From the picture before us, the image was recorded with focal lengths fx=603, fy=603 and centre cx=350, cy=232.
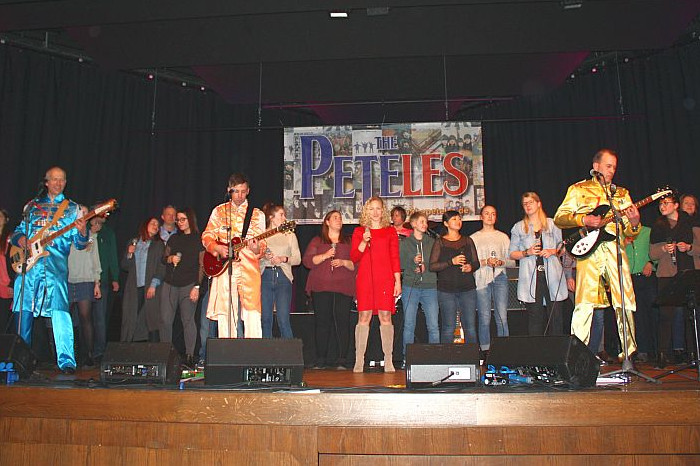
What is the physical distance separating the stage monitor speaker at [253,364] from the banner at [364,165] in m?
5.86

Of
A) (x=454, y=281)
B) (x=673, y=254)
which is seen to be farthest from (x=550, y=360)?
(x=673, y=254)

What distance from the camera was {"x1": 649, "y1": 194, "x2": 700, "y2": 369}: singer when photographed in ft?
21.9

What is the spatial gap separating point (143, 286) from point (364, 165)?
3.80 metres

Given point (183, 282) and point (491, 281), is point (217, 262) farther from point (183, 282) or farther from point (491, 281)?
point (491, 281)

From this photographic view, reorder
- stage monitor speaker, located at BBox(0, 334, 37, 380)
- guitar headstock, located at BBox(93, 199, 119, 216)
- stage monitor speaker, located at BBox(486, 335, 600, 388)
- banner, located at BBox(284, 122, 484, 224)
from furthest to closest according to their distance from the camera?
banner, located at BBox(284, 122, 484, 224) < guitar headstock, located at BBox(93, 199, 119, 216) < stage monitor speaker, located at BBox(0, 334, 37, 380) < stage monitor speaker, located at BBox(486, 335, 600, 388)

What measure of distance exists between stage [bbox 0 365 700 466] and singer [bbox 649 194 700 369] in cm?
396

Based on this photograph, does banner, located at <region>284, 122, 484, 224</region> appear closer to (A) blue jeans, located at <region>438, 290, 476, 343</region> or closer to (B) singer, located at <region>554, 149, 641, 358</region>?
(A) blue jeans, located at <region>438, 290, 476, 343</region>

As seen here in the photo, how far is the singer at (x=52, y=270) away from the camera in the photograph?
5.48 metres

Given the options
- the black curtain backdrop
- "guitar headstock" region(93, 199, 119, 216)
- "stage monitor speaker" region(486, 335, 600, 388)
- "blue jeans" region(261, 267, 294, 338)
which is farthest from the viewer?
the black curtain backdrop

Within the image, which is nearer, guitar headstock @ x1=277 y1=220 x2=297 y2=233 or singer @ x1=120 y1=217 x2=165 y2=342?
guitar headstock @ x1=277 y1=220 x2=297 y2=233

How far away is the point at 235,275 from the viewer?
5270 millimetres

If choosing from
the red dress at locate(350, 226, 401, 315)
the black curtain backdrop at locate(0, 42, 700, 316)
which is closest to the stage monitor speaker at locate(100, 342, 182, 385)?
the red dress at locate(350, 226, 401, 315)

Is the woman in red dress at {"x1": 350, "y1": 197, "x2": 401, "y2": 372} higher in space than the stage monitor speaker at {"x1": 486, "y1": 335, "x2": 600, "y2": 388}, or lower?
higher

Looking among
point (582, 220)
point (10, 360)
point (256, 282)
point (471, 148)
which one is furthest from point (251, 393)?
point (471, 148)
